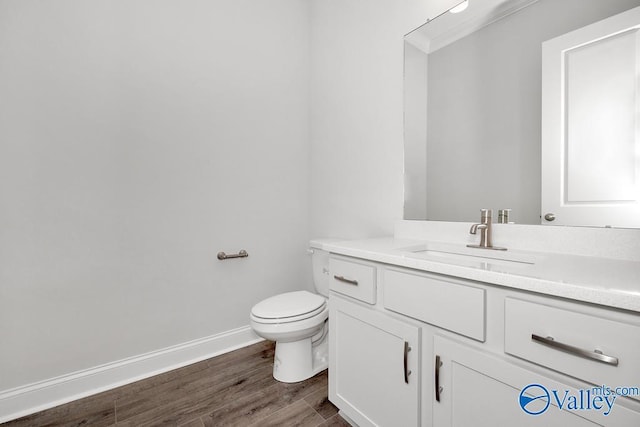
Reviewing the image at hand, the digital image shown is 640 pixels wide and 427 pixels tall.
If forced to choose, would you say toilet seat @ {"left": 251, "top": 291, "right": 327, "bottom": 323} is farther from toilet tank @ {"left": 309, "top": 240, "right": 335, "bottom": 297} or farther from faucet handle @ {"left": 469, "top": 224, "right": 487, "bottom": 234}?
faucet handle @ {"left": 469, "top": 224, "right": 487, "bottom": 234}

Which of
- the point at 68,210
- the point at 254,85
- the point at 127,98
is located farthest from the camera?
the point at 254,85

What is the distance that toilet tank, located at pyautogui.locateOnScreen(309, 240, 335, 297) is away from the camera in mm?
1942

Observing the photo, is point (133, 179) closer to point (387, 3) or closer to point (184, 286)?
point (184, 286)

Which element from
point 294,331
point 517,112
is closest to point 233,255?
point 294,331

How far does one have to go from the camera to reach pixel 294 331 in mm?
1549

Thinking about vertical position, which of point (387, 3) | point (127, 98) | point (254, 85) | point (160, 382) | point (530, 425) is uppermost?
point (387, 3)

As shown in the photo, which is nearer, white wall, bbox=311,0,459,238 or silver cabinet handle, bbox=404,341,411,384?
silver cabinet handle, bbox=404,341,411,384

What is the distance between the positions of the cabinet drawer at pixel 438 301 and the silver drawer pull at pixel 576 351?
5.6 inches

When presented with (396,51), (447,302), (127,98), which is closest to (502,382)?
(447,302)

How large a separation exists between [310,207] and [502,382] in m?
1.85

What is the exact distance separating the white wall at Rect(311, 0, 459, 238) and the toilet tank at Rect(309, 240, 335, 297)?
10.0 inches

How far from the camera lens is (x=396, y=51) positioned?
1734 mm

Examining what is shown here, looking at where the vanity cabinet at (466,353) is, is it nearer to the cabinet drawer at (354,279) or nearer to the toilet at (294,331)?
the cabinet drawer at (354,279)

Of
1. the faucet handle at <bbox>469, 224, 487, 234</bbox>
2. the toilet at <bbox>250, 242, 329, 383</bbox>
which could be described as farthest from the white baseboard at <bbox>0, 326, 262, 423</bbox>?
the faucet handle at <bbox>469, 224, 487, 234</bbox>
